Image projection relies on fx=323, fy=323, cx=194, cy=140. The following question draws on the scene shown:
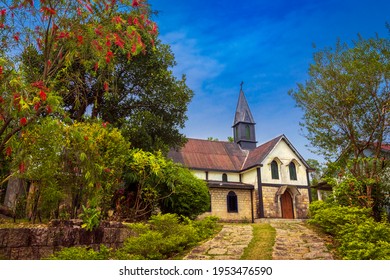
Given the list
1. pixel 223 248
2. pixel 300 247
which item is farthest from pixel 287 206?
pixel 223 248

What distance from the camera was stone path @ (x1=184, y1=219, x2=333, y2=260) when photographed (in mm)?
7570

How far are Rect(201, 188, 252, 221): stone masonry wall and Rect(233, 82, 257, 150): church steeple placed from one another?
601 cm

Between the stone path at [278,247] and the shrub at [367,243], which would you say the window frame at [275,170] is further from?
the shrub at [367,243]

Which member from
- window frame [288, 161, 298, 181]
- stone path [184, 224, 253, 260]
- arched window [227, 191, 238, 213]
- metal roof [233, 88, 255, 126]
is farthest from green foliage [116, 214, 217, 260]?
metal roof [233, 88, 255, 126]

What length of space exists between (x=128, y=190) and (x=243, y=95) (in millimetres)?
22134

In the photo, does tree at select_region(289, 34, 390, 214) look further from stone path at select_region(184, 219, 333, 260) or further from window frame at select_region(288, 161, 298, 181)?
window frame at select_region(288, 161, 298, 181)

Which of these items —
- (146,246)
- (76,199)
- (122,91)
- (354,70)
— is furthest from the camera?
(122,91)

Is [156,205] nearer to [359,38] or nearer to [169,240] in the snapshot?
→ [169,240]

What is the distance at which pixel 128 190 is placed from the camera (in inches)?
467

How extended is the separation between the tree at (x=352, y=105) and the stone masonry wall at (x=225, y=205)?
10562 millimetres

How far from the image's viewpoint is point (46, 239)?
279 inches

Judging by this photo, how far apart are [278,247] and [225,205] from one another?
Result: 587 inches

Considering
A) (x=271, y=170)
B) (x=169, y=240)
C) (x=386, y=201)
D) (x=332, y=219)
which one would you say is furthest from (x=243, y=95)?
(x=169, y=240)

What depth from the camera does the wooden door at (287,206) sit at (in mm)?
23766
